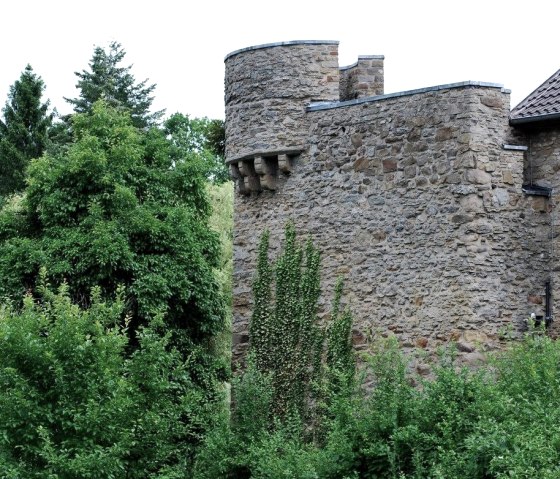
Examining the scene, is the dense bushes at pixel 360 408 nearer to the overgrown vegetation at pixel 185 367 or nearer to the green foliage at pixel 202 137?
the overgrown vegetation at pixel 185 367

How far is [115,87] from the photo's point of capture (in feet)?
159

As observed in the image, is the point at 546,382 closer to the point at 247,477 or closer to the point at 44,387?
the point at 247,477

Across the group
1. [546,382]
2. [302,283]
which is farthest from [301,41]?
[546,382]

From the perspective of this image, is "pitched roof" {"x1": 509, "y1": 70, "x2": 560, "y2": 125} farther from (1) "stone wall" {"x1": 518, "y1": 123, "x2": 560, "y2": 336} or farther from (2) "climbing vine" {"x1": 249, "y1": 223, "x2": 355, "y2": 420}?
(2) "climbing vine" {"x1": 249, "y1": 223, "x2": 355, "y2": 420}

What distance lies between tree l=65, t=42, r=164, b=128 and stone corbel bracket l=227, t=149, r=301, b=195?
24.5 meters

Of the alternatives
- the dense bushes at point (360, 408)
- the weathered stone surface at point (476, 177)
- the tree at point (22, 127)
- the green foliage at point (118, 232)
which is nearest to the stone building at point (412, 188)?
the weathered stone surface at point (476, 177)

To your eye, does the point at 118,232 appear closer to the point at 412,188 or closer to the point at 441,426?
the point at 412,188

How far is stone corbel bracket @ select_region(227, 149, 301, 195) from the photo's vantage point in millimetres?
22609

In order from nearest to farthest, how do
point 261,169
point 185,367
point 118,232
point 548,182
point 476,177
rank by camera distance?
1. point 476,177
2. point 548,182
3. point 261,169
4. point 185,367
5. point 118,232

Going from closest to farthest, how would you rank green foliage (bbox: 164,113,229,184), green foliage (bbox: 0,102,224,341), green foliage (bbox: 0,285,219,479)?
green foliage (bbox: 0,285,219,479)
green foliage (bbox: 0,102,224,341)
green foliage (bbox: 164,113,229,184)

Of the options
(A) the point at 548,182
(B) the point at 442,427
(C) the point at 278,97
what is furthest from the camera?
(C) the point at 278,97

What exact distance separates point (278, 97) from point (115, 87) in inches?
1042

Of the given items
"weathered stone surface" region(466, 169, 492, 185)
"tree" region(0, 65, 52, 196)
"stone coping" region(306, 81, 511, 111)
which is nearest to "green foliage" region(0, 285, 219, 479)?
"stone coping" region(306, 81, 511, 111)

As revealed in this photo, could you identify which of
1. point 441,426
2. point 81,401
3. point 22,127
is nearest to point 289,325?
point 81,401
